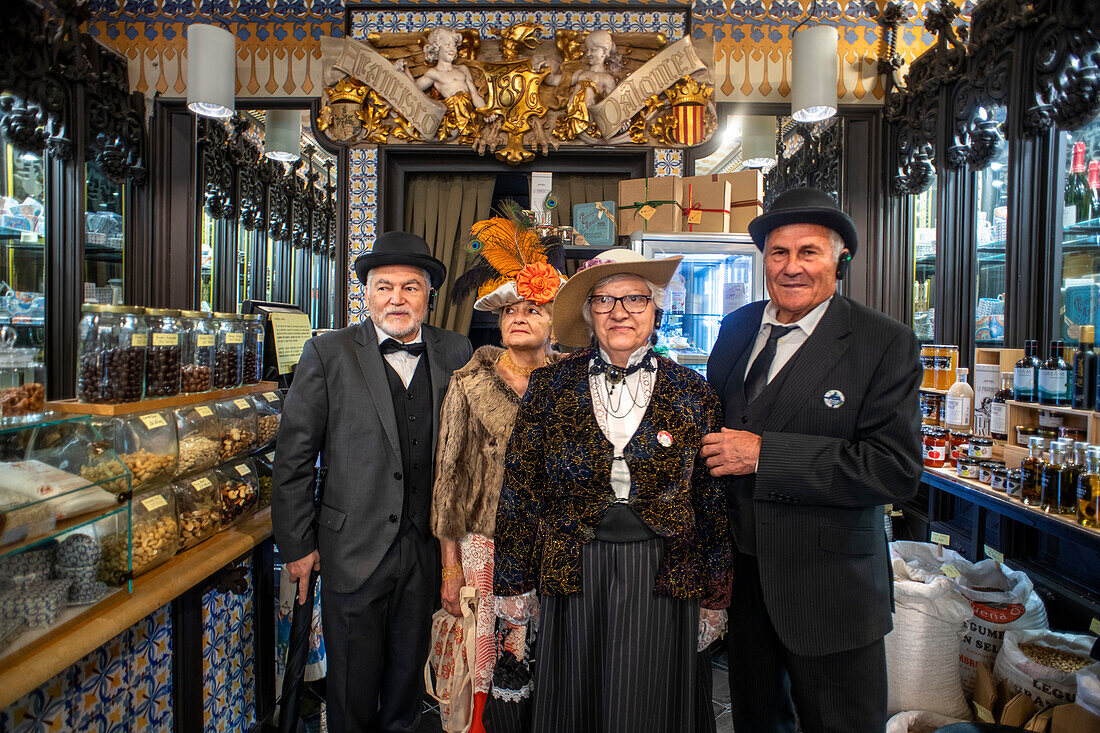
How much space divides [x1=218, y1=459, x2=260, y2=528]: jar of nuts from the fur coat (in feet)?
A: 2.39

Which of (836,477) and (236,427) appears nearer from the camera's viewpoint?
(836,477)

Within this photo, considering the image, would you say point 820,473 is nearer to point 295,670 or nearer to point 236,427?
point 295,670

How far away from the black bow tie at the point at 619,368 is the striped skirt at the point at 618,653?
0.46 m

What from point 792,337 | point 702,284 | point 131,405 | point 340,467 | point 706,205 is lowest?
point 340,467

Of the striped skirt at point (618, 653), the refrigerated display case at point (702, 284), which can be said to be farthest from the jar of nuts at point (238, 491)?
the refrigerated display case at point (702, 284)

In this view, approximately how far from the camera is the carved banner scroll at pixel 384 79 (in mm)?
4004

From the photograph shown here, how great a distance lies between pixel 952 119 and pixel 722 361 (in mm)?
2727

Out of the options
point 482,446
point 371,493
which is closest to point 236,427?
point 371,493

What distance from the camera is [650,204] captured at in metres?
3.76

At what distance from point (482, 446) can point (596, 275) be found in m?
0.73

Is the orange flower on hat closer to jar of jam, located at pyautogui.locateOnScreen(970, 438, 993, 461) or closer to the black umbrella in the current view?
the black umbrella

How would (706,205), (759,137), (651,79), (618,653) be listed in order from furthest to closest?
(759,137) → (651,79) → (706,205) → (618,653)

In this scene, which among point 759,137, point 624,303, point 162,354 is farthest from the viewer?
point 759,137

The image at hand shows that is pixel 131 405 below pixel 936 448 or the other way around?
the other way around
